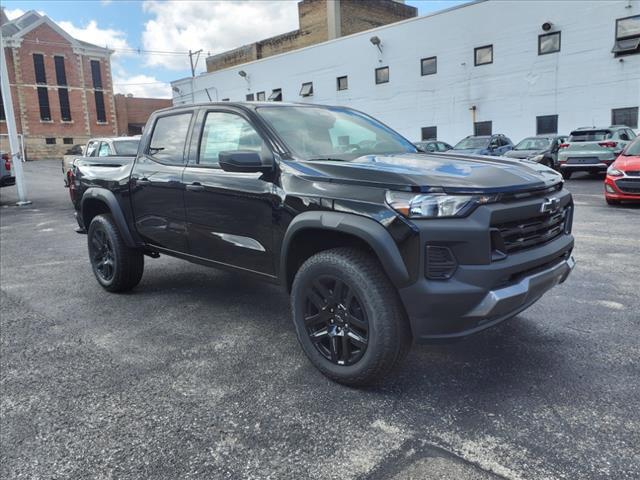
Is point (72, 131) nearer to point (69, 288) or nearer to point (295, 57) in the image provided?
point (295, 57)

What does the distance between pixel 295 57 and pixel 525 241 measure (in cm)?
3273

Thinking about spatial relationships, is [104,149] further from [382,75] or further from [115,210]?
[382,75]

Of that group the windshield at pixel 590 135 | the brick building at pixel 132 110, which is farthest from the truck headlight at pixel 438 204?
the brick building at pixel 132 110

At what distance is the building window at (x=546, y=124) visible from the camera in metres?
22.7

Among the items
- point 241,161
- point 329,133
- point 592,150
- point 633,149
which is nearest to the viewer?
point 241,161

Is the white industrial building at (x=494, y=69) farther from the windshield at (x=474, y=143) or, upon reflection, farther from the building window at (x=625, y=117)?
the windshield at (x=474, y=143)

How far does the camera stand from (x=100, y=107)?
50312mm

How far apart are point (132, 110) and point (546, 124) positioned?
4493 cm

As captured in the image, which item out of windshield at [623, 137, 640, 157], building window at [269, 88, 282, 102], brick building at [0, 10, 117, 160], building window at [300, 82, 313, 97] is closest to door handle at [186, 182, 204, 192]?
windshield at [623, 137, 640, 157]

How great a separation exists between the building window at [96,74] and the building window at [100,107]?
705mm

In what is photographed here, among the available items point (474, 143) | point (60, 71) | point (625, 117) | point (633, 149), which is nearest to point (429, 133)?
point (625, 117)

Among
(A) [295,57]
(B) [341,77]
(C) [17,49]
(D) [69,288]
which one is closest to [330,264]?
(D) [69,288]

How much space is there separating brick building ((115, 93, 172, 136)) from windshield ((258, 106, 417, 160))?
5253cm

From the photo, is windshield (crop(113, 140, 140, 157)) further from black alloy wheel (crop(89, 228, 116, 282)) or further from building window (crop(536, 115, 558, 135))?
building window (crop(536, 115, 558, 135))
